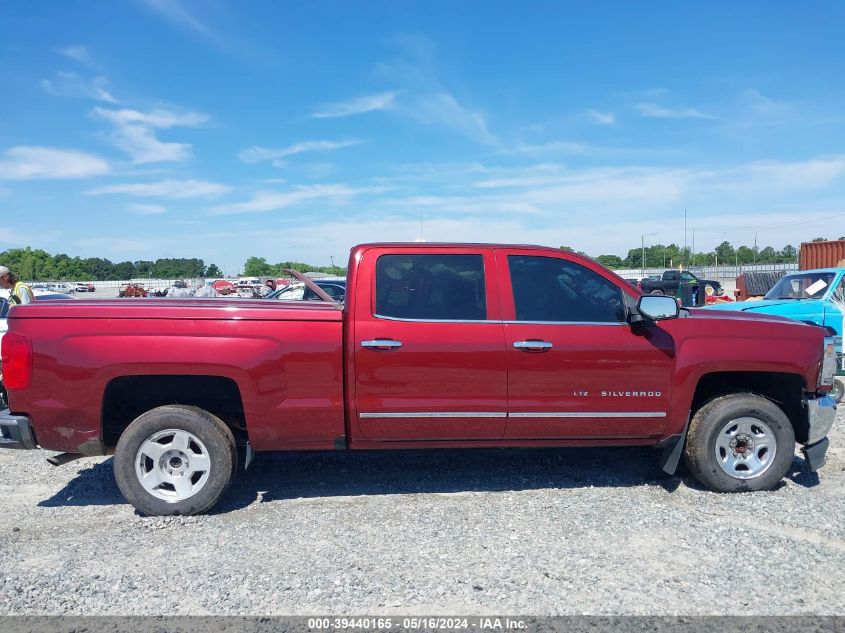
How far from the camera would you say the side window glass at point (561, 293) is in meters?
4.51

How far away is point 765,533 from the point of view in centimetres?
400

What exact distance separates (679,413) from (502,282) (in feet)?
5.22

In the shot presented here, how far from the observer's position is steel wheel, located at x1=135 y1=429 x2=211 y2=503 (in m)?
4.28

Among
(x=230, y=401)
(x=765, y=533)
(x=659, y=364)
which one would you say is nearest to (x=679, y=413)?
(x=659, y=364)

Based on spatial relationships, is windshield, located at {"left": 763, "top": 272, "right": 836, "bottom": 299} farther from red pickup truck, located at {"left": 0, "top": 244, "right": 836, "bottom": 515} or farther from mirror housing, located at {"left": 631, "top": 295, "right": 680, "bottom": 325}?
mirror housing, located at {"left": 631, "top": 295, "right": 680, "bottom": 325}

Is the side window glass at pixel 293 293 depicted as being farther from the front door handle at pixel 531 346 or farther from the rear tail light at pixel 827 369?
the rear tail light at pixel 827 369

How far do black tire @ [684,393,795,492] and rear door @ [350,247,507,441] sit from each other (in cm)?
147

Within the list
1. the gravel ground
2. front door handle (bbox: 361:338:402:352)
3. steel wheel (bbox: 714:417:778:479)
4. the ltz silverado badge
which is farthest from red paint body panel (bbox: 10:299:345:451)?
steel wheel (bbox: 714:417:778:479)

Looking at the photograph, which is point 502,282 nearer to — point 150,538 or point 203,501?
point 203,501

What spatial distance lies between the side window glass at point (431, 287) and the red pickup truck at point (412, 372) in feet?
0.04

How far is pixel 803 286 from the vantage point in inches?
358

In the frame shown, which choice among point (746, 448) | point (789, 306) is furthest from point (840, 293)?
point (746, 448)

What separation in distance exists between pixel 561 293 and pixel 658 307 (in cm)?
67

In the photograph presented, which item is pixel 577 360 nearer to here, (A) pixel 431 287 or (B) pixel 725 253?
(A) pixel 431 287
